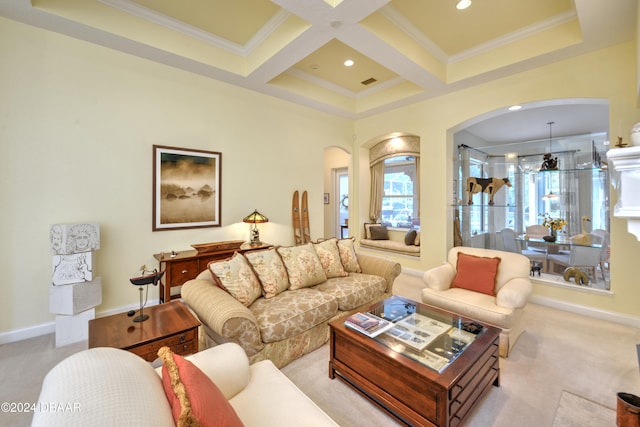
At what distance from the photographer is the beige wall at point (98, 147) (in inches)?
104

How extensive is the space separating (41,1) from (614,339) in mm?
6448

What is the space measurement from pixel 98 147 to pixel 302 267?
269 centimetres

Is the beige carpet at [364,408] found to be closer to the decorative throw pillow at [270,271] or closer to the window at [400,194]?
the decorative throw pillow at [270,271]

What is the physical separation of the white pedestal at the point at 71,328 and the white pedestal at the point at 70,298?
54mm

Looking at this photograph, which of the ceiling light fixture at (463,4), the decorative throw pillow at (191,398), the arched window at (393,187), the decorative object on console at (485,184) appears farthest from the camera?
the arched window at (393,187)

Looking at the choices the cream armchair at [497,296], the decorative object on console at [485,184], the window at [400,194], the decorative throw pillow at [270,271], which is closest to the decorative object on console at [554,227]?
the decorative object on console at [485,184]

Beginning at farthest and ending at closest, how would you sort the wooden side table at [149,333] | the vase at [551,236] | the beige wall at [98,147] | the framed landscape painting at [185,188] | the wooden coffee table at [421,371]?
the vase at [551,236] < the framed landscape painting at [185,188] < the beige wall at [98,147] < the wooden side table at [149,333] < the wooden coffee table at [421,371]

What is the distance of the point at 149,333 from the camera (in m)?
1.73

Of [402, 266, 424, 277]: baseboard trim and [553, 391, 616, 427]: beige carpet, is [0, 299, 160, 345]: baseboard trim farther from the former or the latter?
[402, 266, 424, 277]: baseboard trim

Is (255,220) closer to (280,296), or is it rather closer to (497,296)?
(280,296)

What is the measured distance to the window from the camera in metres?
6.25

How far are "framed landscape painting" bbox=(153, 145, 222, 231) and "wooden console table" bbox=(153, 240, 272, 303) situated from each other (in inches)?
16.4

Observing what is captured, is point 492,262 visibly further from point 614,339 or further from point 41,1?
point 41,1

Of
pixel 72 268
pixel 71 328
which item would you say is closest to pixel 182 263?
pixel 72 268
